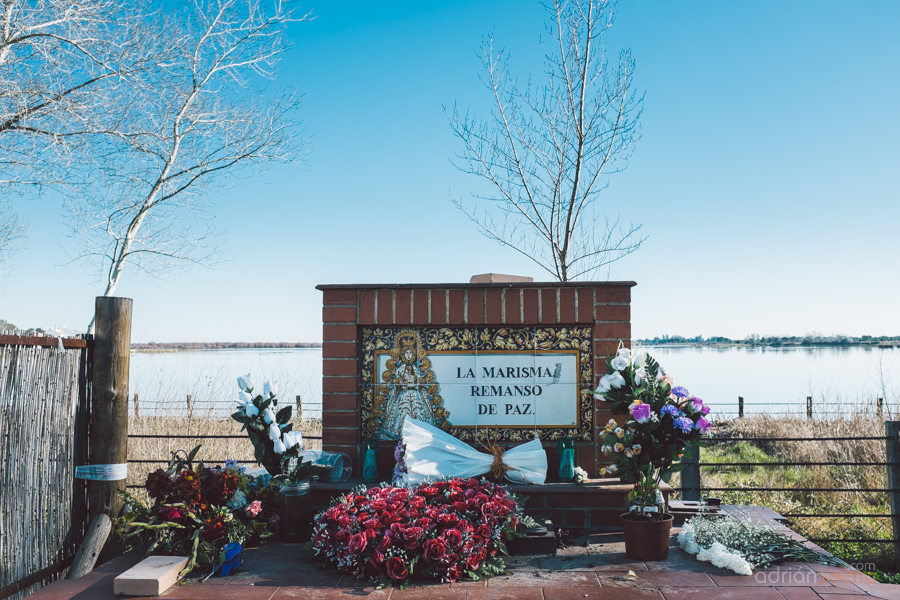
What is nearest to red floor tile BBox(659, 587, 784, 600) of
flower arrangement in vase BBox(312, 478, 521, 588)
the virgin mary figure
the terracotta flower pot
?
the terracotta flower pot

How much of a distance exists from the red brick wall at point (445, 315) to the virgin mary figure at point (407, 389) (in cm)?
17

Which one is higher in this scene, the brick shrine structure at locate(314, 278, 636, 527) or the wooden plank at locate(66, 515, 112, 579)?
the brick shrine structure at locate(314, 278, 636, 527)

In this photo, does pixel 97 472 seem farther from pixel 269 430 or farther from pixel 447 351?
pixel 447 351

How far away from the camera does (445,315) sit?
4.77 meters

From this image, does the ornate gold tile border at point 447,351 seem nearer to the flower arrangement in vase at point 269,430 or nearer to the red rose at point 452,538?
the flower arrangement in vase at point 269,430

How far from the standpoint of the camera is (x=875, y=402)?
9133mm

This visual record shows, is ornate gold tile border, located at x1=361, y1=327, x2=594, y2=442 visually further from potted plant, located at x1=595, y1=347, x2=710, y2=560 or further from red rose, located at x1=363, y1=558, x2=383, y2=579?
red rose, located at x1=363, y1=558, x2=383, y2=579

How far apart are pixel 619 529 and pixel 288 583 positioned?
2309 millimetres

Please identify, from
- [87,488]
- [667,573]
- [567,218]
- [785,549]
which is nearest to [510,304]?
[667,573]

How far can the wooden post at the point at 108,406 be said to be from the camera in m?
4.33

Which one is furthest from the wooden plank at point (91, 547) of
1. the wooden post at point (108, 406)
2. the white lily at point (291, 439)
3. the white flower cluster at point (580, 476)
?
the white flower cluster at point (580, 476)

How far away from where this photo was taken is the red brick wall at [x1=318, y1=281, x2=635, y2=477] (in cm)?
471

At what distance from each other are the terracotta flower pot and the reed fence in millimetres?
3616

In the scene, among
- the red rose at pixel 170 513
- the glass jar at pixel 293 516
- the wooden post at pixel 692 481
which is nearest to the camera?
the red rose at pixel 170 513
